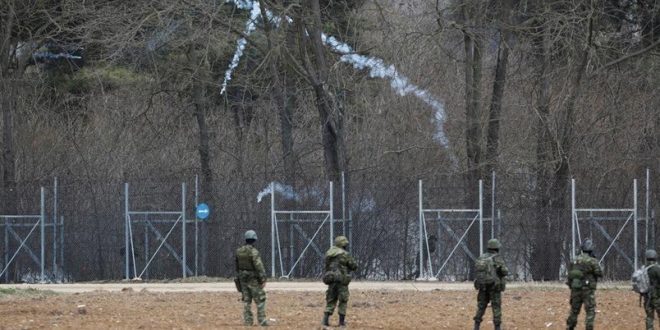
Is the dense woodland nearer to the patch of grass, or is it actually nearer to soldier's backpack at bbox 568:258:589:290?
the patch of grass

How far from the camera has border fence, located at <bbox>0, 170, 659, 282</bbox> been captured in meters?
30.1

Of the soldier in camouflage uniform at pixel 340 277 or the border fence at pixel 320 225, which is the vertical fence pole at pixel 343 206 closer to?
the border fence at pixel 320 225

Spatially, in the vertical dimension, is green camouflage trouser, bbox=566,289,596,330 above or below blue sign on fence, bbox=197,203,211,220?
below

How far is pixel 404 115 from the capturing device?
3859cm

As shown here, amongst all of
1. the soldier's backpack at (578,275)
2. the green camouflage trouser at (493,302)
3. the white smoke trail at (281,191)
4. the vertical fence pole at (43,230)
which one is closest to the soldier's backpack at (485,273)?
the green camouflage trouser at (493,302)

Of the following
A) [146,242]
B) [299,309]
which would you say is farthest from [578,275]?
[146,242]

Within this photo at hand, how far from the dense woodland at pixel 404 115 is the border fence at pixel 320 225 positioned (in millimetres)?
56

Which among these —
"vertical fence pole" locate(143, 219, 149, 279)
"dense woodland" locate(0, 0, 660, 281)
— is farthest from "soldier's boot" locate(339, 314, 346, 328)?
"vertical fence pole" locate(143, 219, 149, 279)

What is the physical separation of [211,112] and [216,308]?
25043 mm

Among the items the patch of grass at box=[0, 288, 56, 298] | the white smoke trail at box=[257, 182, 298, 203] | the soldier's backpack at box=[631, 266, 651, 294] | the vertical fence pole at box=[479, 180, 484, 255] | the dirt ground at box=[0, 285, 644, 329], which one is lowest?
the dirt ground at box=[0, 285, 644, 329]

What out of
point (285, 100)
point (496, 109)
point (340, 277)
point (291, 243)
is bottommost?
point (340, 277)

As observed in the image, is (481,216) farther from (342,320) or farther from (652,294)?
(652,294)

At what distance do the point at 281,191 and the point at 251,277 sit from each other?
41.0 ft

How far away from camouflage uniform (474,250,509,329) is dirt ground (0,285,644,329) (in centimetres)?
122
